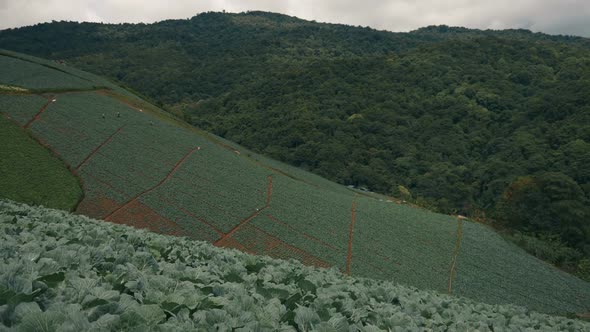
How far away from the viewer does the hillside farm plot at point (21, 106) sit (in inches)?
Answer: 2004

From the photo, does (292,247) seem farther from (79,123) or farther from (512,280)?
(79,123)

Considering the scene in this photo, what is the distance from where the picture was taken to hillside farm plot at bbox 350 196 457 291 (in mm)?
36438

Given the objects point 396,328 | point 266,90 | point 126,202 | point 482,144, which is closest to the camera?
point 396,328

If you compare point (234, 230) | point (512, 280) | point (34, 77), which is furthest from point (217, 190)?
point (34, 77)

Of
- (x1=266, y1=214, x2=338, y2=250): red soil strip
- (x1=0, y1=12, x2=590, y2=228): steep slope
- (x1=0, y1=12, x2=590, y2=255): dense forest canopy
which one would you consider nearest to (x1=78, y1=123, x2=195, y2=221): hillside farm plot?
(x1=266, y1=214, x2=338, y2=250): red soil strip

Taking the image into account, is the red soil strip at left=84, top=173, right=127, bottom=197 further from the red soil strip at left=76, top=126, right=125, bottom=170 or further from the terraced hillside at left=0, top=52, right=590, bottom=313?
the red soil strip at left=76, top=126, right=125, bottom=170

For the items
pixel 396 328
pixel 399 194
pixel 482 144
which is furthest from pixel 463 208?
pixel 396 328

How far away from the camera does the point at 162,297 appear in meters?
6.63

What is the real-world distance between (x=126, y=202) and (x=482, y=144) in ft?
357

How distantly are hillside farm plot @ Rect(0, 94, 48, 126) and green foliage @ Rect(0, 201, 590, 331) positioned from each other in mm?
47269

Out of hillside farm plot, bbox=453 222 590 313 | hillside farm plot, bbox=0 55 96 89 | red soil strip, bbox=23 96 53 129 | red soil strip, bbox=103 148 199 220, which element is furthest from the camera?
hillside farm plot, bbox=0 55 96 89

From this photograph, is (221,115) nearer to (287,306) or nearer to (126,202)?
(126,202)

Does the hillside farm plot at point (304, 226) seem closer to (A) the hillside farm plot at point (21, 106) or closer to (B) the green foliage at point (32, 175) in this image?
(B) the green foliage at point (32, 175)

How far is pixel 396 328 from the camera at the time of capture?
7.67m
